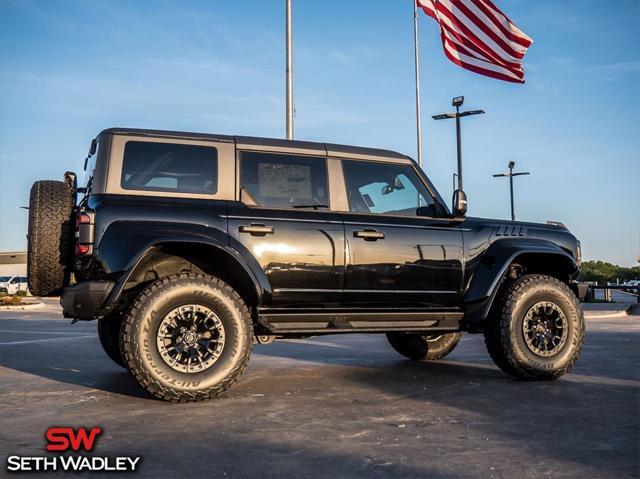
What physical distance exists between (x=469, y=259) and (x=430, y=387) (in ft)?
4.18

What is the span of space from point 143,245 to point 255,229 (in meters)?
0.88

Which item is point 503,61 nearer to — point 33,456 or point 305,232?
point 305,232

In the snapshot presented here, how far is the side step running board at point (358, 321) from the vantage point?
542cm

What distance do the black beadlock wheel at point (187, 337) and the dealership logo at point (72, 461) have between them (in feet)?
3.62

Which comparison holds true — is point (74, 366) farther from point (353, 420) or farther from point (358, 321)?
point (353, 420)

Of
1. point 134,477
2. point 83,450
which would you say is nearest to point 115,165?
point 83,450

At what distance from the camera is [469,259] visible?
242 inches

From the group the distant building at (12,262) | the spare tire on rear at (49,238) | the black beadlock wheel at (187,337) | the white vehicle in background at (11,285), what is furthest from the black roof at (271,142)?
the distant building at (12,262)

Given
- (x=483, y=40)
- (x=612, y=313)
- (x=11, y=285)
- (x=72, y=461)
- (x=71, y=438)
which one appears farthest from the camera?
(x=11, y=285)

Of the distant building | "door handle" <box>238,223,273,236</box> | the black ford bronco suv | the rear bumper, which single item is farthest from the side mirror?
the distant building

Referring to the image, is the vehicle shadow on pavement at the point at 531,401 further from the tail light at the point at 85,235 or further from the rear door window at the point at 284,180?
the tail light at the point at 85,235

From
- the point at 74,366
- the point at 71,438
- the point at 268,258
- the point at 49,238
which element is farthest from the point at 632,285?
the point at 71,438

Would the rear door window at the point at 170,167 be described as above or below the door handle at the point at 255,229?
above

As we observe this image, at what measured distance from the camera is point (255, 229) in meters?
5.23
